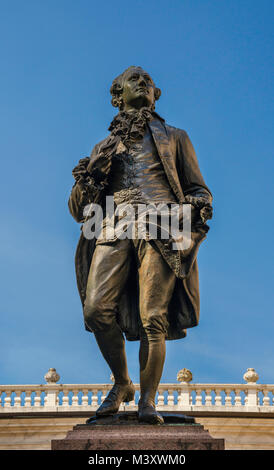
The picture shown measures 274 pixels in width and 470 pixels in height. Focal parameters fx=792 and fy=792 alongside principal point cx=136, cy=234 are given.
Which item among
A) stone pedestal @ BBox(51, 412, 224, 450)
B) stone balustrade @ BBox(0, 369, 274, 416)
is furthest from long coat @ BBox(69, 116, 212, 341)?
stone balustrade @ BBox(0, 369, 274, 416)

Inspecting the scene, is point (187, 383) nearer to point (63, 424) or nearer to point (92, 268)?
point (63, 424)

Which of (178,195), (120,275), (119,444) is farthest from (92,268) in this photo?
(119,444)

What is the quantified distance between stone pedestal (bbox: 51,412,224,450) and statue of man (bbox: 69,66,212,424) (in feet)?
0.62

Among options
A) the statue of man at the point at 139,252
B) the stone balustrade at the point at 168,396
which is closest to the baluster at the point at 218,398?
the stone balustrade at the point at 168,396

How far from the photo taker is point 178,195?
22.6ft

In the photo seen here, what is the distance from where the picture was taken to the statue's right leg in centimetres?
653

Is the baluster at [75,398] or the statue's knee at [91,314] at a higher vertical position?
the baluster at [75,398]

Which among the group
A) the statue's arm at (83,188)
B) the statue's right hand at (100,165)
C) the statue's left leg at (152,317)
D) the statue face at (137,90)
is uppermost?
the statue face at (137,90)

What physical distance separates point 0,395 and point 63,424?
6.08ft

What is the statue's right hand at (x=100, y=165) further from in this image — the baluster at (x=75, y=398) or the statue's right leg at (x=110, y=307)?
the baluster at (x=75, y=398)

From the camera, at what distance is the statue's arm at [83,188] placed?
6949 mm

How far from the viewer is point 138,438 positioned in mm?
5871

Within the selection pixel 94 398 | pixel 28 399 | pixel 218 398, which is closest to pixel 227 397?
pixel 218 398

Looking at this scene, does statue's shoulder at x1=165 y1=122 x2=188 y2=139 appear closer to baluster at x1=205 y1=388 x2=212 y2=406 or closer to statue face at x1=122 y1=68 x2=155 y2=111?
statue face at x1=122 y1=68 x2=155 y2=111
